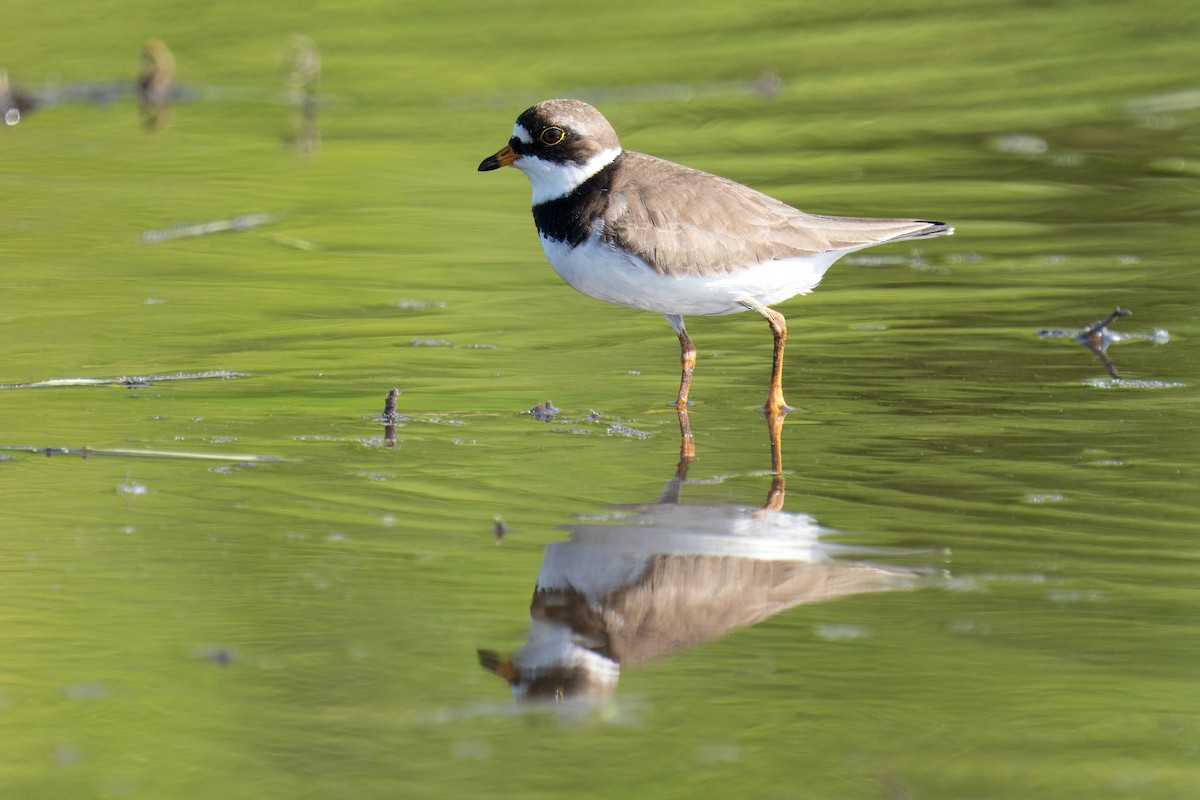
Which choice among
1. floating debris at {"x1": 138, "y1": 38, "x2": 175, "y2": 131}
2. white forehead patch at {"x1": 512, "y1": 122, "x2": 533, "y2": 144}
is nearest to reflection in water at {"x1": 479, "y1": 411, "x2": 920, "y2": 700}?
white forehead patch at {"x1": 512, "y1": 122, "x2": 533, "y2": 144}

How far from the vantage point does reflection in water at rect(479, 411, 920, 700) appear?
422 cm

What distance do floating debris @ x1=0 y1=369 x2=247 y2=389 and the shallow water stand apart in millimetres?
22

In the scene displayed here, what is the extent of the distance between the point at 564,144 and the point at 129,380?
85.2 inches

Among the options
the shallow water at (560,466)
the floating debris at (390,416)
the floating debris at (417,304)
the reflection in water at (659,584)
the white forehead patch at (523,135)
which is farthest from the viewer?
the floating debris at (417,304)

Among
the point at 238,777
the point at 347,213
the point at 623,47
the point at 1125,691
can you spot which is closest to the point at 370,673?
the point at 238,777

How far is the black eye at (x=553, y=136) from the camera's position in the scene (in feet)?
22.7

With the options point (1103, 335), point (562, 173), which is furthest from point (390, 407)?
point (1103, 335)

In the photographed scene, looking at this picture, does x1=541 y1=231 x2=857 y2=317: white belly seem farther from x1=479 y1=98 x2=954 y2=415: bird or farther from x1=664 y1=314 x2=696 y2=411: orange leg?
x1=664 y1=314 x2=696 y2=411: orange leg

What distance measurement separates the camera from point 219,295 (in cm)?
880

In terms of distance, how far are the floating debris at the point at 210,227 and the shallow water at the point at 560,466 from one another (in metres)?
0.06

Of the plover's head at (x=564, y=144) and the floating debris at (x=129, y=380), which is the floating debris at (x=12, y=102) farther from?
the plover's head at (x=564, y=144)

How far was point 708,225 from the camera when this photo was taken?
21.8ft

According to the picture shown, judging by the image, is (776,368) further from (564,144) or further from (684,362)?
(564,144)

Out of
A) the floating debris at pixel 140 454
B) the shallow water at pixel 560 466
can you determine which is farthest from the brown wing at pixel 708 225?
the floating debris at pixel 140 454
